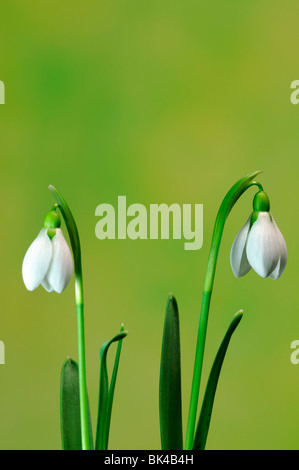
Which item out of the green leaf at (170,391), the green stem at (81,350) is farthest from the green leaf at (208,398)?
the green stem at (81,350)

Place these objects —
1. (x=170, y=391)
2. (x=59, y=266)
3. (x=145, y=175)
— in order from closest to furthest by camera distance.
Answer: (x=59, y=266) < (x=170, y=391) < (x=145, y=175)

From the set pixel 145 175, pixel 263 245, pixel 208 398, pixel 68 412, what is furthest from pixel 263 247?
pixel 145 175

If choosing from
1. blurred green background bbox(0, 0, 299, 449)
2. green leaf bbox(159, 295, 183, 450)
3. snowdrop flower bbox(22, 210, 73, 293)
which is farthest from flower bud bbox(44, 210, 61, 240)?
blurred green background bbox(0, 0, 299, 449)

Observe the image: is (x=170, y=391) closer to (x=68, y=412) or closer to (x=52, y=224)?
(x=68, y=412)

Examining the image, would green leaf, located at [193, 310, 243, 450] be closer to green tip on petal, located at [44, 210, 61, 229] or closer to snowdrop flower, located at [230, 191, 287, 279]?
snowdrop flower, located at [230, 191, 287, 279]

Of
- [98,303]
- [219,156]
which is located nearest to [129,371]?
[98,303]

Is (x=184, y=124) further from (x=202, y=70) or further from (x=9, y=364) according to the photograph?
(x=9, y=364)

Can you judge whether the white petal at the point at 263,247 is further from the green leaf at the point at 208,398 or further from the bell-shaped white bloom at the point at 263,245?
the green leaf at the point at 208,398
